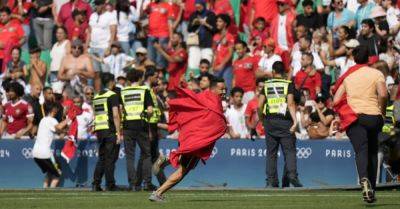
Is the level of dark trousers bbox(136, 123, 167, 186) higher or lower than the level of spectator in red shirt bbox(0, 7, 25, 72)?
lower

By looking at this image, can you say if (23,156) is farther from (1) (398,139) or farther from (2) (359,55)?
(1) (398,139)

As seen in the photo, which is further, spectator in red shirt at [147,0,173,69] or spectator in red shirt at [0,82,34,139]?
spectator in red shirt at [147,0,173,69]

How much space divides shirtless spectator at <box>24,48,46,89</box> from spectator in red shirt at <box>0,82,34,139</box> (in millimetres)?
2372

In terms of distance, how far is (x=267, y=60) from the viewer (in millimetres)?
28703

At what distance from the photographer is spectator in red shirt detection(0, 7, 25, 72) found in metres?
33.4

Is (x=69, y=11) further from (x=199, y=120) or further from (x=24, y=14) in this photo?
(x=199, y=120)

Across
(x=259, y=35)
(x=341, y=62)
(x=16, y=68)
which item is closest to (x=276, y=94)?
(x=341, y=62)

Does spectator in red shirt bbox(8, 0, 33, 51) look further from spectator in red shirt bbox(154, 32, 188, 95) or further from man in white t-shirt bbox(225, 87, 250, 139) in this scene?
man in white t-shirt bbox(225, 87, 250, 139)

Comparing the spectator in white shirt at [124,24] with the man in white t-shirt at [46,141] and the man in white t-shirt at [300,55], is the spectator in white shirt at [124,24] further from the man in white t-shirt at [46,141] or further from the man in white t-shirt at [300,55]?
the man in white t-shirt at [300,55]

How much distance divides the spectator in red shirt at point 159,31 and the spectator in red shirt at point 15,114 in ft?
12.1

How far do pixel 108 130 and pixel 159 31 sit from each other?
24.5ft

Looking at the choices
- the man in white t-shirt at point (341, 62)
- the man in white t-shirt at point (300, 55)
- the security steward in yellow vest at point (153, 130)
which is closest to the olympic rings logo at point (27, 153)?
the security steward in yellow vest at point (153, 130)

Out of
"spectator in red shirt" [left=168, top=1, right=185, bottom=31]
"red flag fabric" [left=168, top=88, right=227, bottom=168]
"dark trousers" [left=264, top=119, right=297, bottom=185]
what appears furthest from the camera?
"spectator in red shirt" [left=168, top=1, right=185, bottom=31]

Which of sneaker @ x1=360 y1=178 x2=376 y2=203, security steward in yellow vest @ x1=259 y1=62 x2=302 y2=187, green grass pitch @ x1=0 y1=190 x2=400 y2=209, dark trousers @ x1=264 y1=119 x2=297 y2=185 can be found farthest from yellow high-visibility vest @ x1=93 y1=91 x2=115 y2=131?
sneaker @ x1=360 y1=178 x2=376 y2=203
